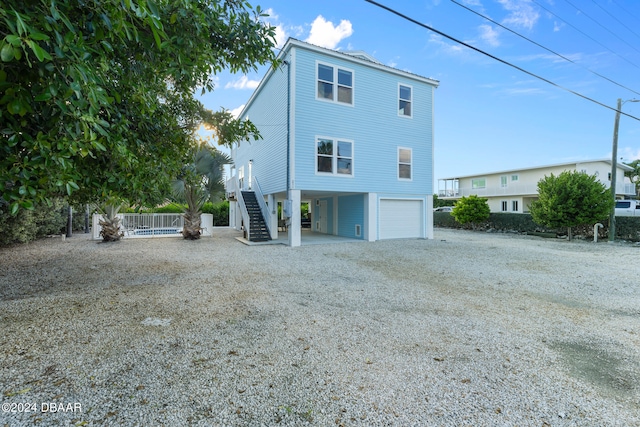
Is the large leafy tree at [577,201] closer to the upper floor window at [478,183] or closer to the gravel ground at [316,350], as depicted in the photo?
the gravel ground at [316,350]

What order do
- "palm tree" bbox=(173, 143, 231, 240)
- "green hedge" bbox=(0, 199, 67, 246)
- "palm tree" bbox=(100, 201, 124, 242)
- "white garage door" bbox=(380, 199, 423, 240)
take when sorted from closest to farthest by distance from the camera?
"green hedge" bbox=(0, 199, 67, 246)
"palm tree" bbox=(100, 201, 124, 242)
"palm tree" bbox=(173, 143, 231, 240)
"white garage door" bbox=(380, 199, 423, 240)

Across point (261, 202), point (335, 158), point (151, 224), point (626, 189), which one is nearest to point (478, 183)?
point (626, 189)

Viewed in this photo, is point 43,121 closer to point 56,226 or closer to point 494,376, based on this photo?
point 494,376

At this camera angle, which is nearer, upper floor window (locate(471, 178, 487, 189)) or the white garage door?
the white garage door

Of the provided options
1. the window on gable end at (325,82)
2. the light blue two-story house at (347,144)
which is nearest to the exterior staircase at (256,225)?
the light blue two-story house at (347,144)

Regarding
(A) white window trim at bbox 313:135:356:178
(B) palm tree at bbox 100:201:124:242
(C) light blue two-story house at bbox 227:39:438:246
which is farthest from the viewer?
(B) palm tree at bbox 100:201:124:242

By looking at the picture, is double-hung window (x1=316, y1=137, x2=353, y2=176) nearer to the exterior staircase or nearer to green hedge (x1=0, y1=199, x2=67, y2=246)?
the exterior staircase

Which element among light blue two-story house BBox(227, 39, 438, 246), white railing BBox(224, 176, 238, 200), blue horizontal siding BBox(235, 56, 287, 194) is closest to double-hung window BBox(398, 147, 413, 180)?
light blue two-story house BBox(227, 39, 438, 246)

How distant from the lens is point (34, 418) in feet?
6.59

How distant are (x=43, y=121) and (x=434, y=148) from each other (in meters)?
14.5

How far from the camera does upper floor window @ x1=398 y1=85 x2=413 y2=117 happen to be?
13656 mm

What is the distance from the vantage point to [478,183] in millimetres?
32531

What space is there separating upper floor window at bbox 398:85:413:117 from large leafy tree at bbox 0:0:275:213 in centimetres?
1065

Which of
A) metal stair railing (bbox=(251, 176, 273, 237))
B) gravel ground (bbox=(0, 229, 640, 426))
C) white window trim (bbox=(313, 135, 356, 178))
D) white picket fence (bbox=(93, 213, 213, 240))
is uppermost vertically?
white window trim (bbox=(313, 135, 356, 178))
